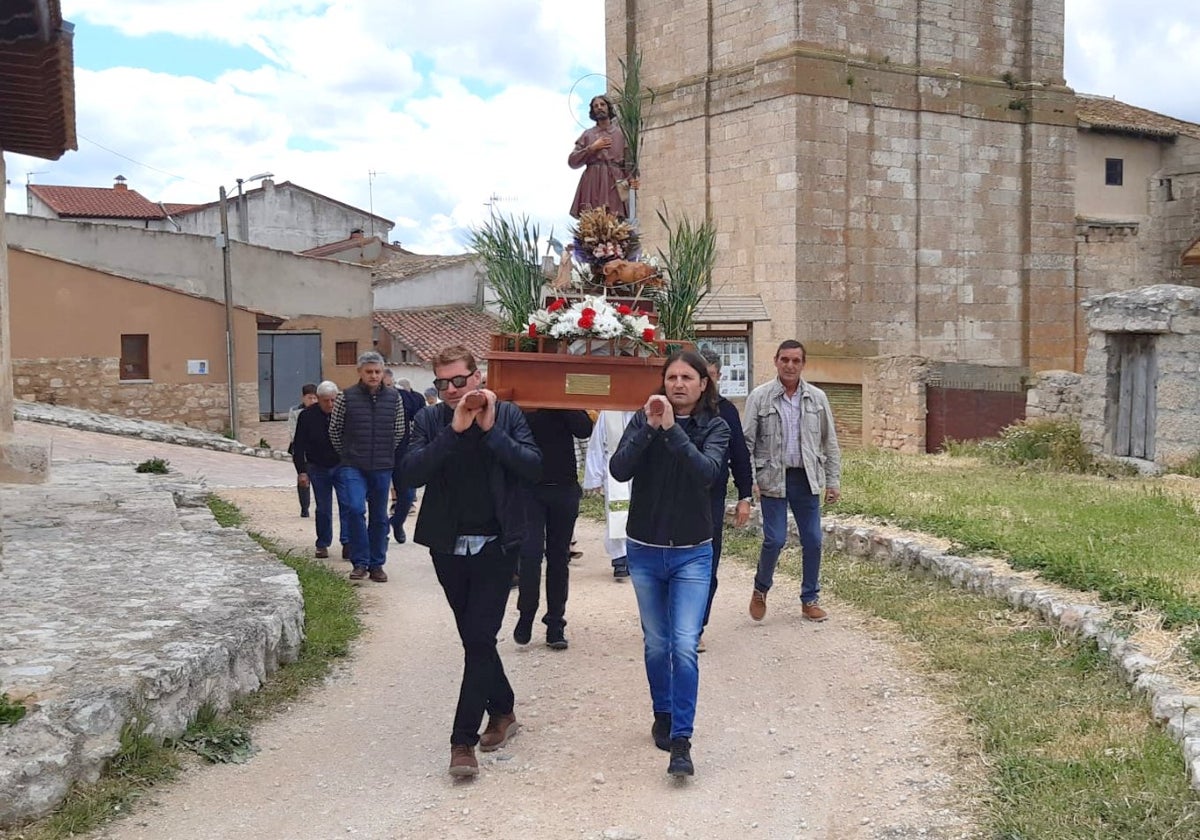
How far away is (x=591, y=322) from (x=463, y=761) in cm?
234

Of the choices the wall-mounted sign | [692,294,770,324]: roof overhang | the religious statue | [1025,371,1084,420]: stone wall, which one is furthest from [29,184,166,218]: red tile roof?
the religious statue

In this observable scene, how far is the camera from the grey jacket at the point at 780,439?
7.84 metres

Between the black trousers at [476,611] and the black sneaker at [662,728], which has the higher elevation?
the black trousers at [476,611]

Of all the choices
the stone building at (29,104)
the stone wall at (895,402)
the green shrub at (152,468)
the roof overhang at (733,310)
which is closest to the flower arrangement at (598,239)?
the stone building at (29,104)

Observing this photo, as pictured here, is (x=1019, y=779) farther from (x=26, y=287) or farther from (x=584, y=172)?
(x=26, y=287)

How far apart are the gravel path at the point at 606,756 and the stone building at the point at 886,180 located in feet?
46.5

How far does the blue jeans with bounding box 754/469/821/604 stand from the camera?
7898 mm

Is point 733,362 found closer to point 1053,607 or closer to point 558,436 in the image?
point 558,436

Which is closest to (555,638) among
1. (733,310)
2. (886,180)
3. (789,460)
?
(789,460)

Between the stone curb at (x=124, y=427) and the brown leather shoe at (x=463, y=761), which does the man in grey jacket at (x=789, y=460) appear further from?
the stone curb at (x=124, y=427)

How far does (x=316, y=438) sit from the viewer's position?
35.4ft

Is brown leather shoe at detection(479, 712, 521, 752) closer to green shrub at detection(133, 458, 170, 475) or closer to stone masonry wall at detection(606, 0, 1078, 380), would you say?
green shrub at detection(133, 458, 170, 475)

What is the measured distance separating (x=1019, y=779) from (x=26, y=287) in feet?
81.6

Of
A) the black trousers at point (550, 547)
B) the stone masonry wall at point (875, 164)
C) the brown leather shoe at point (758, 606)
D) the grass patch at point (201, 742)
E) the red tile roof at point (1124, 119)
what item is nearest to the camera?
the grass patch at point (201, 742)
